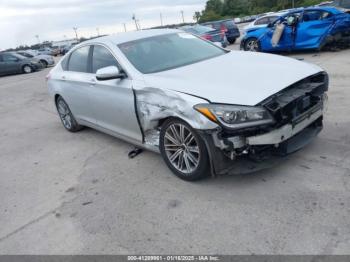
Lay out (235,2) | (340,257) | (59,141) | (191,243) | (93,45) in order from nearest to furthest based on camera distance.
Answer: (340,257), (191,243), (93,45), (59,141), (235,2)

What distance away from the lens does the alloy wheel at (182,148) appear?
3.50m

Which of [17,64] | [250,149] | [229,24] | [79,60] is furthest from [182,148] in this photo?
[17,64]

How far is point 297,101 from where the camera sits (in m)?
3.32

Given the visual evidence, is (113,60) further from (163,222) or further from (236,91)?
(163,222)

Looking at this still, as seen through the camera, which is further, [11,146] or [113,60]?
[11,146]

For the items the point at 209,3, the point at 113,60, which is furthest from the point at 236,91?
the point at 209,3

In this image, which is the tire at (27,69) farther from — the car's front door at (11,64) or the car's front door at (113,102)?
the car's front door at (113,102)

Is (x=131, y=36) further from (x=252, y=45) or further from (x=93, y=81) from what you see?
(x=252, y=45)

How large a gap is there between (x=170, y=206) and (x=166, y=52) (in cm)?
214

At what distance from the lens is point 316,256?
2.46 metres

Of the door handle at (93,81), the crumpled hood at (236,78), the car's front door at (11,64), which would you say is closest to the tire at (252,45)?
the crumpled hood at (236,78)

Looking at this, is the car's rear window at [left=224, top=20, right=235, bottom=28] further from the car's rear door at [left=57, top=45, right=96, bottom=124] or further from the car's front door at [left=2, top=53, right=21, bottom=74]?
the car's rear door at [left=57, top=45, right=96, bottom=124]

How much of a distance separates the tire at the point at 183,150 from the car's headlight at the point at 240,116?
1.15 ft

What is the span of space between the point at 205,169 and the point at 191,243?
0.89 m
